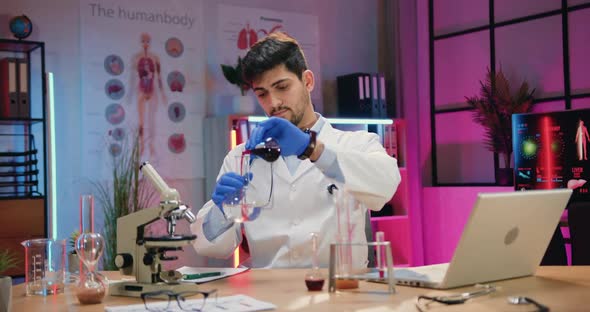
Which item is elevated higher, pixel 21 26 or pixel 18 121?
pixel 21 26

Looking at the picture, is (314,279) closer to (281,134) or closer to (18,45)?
(281,134)

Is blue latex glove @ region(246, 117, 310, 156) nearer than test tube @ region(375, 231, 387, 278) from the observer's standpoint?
No

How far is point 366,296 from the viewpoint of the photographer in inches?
67.8

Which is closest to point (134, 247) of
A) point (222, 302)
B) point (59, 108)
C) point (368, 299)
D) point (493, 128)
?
point (222, 302)

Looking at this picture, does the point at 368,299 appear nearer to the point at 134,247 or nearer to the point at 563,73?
the point at 134,247

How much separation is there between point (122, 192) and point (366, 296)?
290 cm

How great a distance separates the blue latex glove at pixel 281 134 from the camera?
2.11m

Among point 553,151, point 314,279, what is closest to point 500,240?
point 314,279

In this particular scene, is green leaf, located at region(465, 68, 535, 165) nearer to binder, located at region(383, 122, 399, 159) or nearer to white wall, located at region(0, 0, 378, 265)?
binder, located at region(383, 122, 399, 159)

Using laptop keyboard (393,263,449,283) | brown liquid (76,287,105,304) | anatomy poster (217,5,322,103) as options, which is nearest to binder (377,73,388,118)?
anatomy poster (217,5,322,103)

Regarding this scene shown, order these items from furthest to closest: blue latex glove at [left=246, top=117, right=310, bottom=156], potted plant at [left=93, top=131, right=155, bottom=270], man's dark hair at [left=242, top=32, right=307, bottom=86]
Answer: potted plant at [left=93, top=131, right=155, bottom=270]
man's dark hair at [left=242, top=32, right=307, bottom=86]
blue latex glove at [left=246, top=117, right=310, bottom=156]

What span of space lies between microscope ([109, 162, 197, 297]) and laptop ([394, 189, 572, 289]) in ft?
1.93

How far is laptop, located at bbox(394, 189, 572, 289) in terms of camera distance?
5.51ft

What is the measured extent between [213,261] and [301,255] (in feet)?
8.39
